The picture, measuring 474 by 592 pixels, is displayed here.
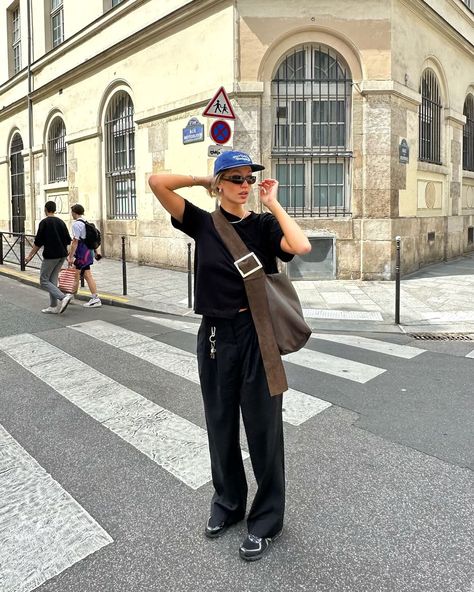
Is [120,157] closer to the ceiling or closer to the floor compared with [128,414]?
closer to the ceiling

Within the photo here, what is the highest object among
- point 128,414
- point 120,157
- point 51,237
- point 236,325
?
point 120,157

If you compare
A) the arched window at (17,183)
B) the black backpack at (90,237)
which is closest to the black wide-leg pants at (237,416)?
the black backpack at (90,237)

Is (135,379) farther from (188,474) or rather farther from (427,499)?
(427,499)

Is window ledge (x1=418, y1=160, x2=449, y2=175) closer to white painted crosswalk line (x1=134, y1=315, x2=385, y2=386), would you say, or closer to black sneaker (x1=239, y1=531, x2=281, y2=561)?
white painted crosswalk line (x1=134, y1=315, x2=385, y2=386)

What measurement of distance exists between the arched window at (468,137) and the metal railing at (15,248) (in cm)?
1341

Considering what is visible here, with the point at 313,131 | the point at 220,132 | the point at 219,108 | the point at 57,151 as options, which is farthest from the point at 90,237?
the point at 57,151

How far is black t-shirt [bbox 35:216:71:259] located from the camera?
861cm

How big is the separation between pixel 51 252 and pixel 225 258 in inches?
273

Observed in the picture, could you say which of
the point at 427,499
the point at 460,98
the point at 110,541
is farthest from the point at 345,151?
the point at 110,541

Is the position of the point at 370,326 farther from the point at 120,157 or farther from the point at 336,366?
the point at 120,157

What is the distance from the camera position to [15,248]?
14.4m

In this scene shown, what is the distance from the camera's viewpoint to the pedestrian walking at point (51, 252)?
8547mm

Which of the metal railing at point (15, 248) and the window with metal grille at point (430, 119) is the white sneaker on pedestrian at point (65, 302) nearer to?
the metal railing at point (15, 248)

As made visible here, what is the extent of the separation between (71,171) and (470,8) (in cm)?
1372
